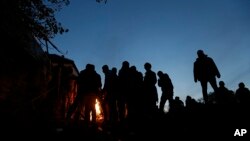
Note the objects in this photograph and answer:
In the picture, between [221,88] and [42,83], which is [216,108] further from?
[42,83]

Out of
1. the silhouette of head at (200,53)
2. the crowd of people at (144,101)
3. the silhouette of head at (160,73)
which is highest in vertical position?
the silhouette of head at (200,53)

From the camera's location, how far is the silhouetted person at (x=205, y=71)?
10242mm

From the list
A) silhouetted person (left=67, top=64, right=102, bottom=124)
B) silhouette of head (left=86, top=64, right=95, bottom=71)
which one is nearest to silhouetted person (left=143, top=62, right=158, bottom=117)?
silhouetted person (left=67, top=64, right=102, bottom=124)

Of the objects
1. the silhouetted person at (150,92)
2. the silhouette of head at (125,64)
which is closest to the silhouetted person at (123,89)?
the silhouette of head at (125,64)

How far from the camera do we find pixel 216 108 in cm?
848

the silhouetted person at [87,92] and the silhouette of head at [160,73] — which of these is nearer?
the silhouetted person at [87,92]

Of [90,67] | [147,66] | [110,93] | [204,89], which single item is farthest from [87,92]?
[204,89]

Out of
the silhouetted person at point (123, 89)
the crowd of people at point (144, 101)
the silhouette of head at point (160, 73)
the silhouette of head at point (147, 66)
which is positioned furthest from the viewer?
the silhouette of head at point (160, 73)

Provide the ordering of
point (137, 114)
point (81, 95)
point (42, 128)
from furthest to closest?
1. point (137, 114)
2. point (81, 95)
3. point (42, 128)

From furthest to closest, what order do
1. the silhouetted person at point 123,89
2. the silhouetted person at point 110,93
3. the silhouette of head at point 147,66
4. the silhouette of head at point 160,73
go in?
the silhouette of head at point 160,73, the silhouette of head at point 147,66, the silhouetted person at point 110,93, the silhouetted person at point 123,89

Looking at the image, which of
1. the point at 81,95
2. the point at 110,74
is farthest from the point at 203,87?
the point at 81,95

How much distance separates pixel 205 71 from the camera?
10.3 meters

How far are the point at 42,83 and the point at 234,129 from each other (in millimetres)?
8177

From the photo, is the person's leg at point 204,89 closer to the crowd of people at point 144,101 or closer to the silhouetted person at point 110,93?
the crowd of people at point 144,101
